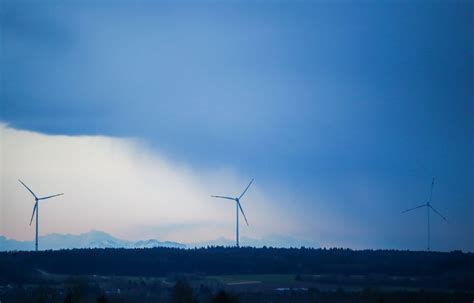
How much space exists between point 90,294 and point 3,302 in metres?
15.8

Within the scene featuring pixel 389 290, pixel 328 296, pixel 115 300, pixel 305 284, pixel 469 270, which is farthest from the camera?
pixel 469 270

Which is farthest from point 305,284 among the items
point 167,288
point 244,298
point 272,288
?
point 244,298

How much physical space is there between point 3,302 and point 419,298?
57077mm

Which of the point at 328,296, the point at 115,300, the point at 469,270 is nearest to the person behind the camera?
the point at 115,300

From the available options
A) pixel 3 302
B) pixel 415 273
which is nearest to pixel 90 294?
pixel 3 302

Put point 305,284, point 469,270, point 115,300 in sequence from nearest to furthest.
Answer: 1. point 115,300
2. point 305,284
3. point 469,270

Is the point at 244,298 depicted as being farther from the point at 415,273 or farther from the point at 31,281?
the point at 415,273

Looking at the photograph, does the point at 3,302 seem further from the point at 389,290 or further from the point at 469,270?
the point at 469,270

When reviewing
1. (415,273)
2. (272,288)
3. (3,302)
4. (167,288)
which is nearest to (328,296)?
(272,288)

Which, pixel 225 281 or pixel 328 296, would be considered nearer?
pixel 328 296

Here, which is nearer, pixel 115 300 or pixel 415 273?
pixel 115 300

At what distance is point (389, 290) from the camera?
155 metres

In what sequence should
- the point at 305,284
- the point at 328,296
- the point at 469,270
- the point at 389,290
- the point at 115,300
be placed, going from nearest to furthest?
the point at 115,300, the point at 328,296, the point at 389,290, the point at 305,284, the point at 469,270

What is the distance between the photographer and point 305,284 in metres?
174
